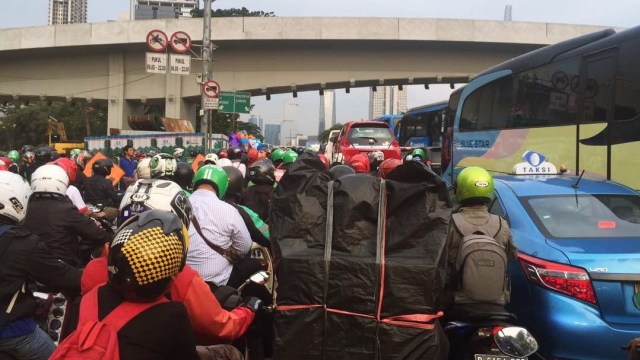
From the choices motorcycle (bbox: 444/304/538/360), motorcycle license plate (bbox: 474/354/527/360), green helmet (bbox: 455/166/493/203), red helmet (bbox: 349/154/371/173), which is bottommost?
motorcycle license plate (bbox: 474/354/527/360)

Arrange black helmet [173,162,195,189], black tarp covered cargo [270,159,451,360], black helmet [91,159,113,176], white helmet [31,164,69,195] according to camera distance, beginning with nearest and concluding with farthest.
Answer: black tarp covered cargo [270,159,451,360], white helmet [31,164,69,195], black helmet [173,162,195,189], black helmet [91,159,113,176]

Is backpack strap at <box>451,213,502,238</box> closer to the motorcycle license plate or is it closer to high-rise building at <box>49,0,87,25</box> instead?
the motorcycle license plate

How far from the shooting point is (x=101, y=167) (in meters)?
8.73

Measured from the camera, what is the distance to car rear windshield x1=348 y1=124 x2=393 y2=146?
16.4 m

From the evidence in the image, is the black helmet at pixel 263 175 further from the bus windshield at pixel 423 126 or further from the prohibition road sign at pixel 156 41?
the bus windshield at pixel 423 126

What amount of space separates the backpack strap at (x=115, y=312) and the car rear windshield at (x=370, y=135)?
1442cm

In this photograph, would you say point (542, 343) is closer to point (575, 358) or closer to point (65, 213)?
point (575, 358)

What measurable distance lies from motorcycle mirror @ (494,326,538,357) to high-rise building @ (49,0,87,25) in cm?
9806

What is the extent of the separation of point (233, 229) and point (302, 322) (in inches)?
38.4

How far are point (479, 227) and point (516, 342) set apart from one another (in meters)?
0.92

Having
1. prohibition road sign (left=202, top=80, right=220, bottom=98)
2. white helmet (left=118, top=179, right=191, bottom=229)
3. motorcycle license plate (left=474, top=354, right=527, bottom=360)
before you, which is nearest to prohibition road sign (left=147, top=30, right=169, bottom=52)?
prohibition road sign (left=202, top=80, right=220, bottom=98)

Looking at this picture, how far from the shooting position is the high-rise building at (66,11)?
8988 cm

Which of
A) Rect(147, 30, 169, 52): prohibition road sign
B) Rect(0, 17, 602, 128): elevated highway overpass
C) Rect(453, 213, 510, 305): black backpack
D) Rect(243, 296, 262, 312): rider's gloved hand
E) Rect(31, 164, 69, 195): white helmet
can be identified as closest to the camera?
Rect(243, 296, 262, 312): rider's gloved hand

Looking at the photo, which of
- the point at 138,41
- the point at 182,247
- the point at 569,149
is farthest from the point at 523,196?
the point at 138,41
